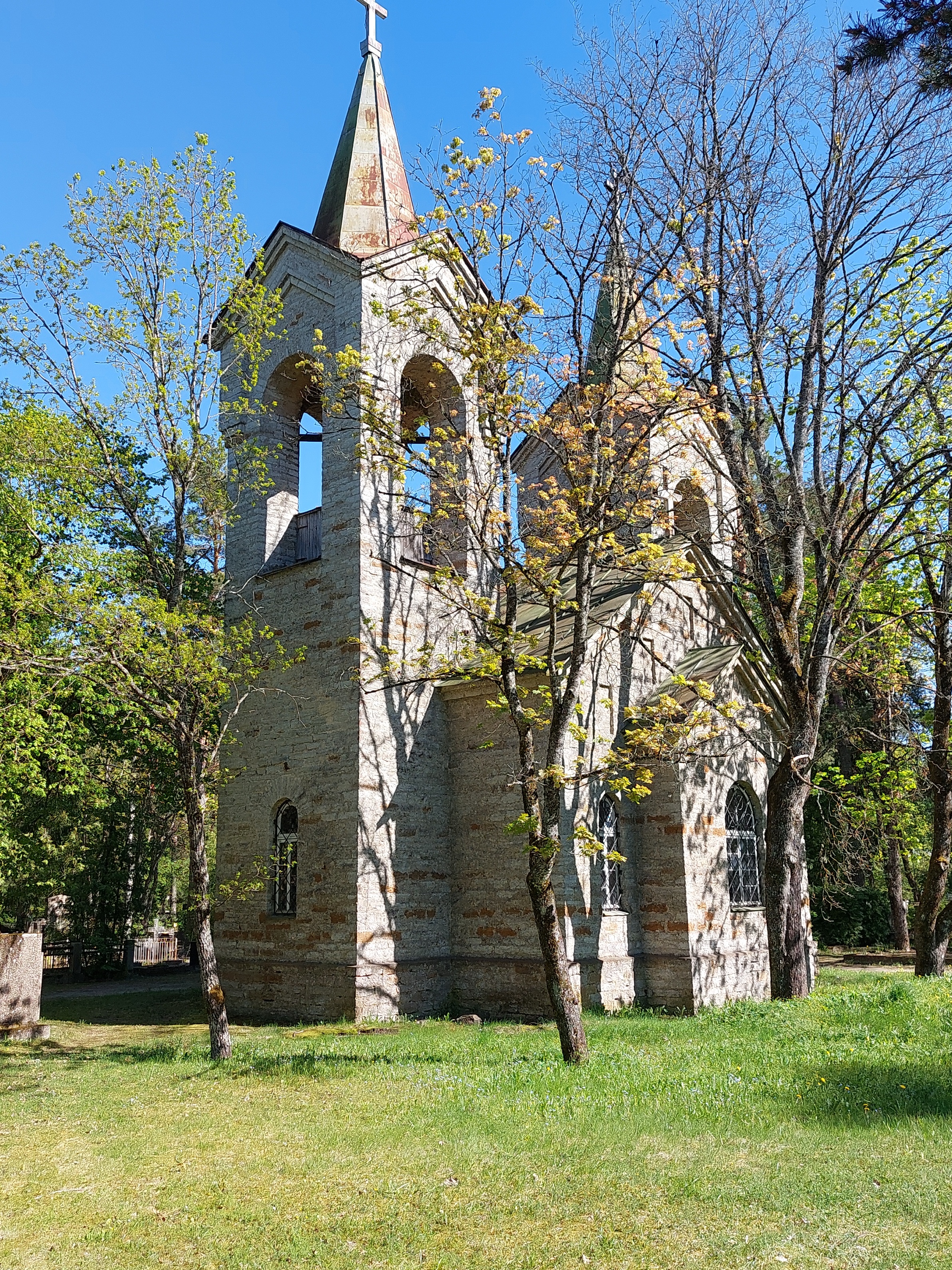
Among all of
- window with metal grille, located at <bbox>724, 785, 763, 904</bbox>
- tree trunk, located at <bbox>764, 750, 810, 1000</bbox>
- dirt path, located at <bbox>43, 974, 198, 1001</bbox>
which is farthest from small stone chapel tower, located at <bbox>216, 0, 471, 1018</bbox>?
dirt path, located at <bbox>43, 974, 198, 1001</bbox>

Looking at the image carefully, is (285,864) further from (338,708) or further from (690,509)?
(690,509)

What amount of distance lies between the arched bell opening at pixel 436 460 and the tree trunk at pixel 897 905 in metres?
16.5

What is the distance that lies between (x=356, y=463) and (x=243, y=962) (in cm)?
781

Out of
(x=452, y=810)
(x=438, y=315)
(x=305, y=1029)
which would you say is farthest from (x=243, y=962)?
(x=438, y=315)

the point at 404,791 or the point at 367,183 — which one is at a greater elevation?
the point at 367,183

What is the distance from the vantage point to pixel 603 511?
9.49 meters

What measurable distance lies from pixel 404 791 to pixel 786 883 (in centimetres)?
546

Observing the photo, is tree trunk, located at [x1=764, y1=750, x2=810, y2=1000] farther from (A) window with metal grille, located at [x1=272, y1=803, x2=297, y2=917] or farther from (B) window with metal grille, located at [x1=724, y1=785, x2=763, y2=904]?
(A) window with metal grille, located at [x1=272, y1=803, x2=297, y2=917]

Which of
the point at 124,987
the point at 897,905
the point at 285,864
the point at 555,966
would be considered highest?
the point at 285,864

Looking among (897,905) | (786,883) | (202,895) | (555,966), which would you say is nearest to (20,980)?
(202,895)

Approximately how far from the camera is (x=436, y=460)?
1070cm

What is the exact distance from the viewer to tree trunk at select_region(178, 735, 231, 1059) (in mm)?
10211

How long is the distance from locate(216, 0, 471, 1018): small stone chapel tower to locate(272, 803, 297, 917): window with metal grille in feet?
Result: 0.09

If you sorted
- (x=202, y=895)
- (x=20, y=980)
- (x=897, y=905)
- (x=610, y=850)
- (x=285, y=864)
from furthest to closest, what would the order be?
(x=897, y=905), (x=285, y=864), (x=610, y=850), (x=20, y=980), (x=202, y=895)
